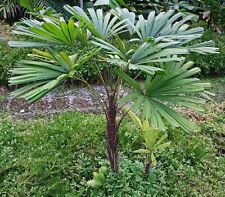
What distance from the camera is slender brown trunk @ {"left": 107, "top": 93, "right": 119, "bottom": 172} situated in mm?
2278

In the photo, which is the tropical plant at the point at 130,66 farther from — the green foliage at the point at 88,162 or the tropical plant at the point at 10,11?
the tropical plant at the point at 10,11

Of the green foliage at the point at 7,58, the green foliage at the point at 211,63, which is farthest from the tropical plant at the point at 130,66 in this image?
the green foliage at the point at 211,63

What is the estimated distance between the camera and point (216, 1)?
4.72 m

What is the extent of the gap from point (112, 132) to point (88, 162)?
415mm

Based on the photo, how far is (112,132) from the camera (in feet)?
7.76

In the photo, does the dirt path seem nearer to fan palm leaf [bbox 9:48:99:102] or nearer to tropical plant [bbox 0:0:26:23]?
fan palm leaf [bbox 9:48:99:102]

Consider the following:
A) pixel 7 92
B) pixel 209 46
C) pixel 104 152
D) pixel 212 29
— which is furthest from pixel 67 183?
pixel 212 29

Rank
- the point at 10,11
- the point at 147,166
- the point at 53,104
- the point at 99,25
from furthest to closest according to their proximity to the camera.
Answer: the point at 10,11 < the point at 53,104 < the point at 147,166 < the point at 99,25

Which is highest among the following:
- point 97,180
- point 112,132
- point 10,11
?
point 10,11

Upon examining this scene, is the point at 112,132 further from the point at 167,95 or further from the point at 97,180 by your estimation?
the point at 167,95

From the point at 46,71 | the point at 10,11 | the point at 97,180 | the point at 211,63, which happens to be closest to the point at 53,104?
the point at 97,180

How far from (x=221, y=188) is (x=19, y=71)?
150 cm

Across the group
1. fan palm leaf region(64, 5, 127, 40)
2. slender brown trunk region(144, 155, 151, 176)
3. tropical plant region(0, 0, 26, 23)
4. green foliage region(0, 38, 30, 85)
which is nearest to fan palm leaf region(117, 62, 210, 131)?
fan palm leaf region(64, 5, 127, 40)

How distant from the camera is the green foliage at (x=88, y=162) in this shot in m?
2.51
